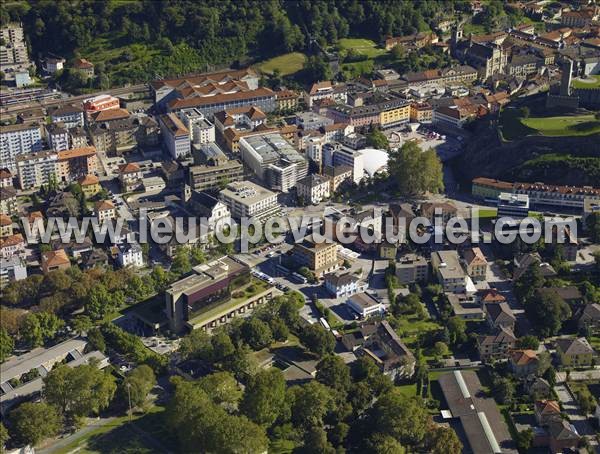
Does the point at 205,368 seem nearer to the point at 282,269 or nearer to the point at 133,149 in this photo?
the point at 282,269

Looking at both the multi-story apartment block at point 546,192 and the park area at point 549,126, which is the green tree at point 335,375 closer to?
the multi-story apartment block at point 546,192

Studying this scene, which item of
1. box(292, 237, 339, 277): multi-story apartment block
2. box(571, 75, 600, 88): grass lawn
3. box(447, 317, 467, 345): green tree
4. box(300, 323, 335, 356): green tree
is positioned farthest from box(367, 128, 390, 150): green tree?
box(300, 323, 335, 356): green tree

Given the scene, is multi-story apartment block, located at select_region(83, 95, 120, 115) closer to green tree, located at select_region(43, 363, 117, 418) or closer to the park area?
the park area

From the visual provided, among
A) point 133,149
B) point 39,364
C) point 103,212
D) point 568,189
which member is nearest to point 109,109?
point 133,149

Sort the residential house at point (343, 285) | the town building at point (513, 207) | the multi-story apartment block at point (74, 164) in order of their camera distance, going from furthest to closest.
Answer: the multi-story apartment block at point (74, 164), the town building at point (513, 207), the residential house at point (343, 285)

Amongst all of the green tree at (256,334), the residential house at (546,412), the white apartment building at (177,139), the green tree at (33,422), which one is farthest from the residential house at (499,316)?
the white apartment building at (177,139)
